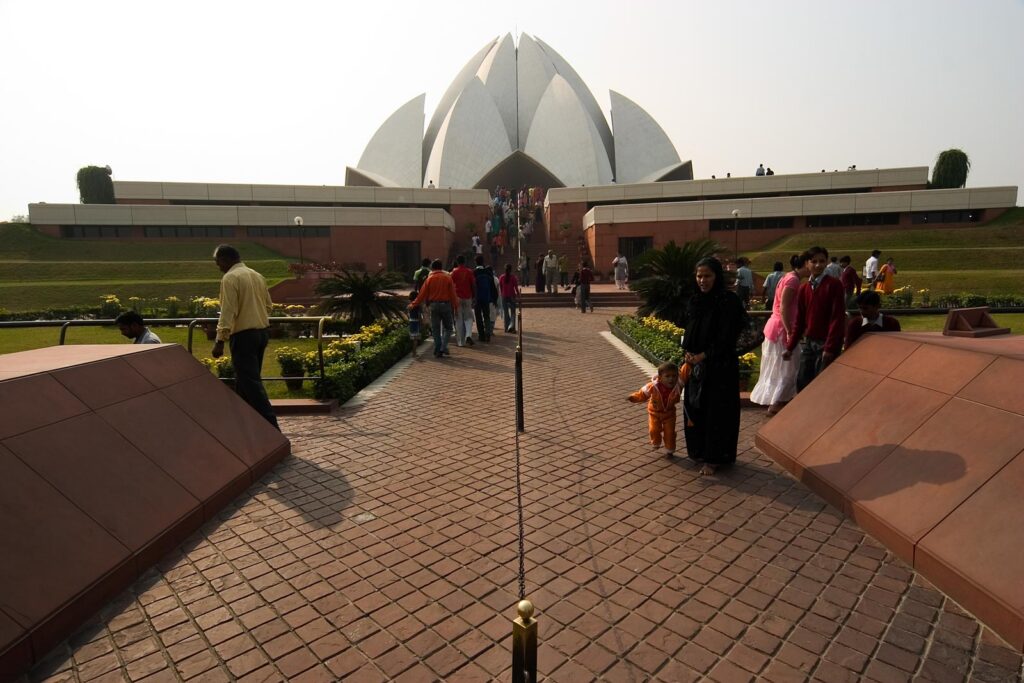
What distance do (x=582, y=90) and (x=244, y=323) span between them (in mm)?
46589

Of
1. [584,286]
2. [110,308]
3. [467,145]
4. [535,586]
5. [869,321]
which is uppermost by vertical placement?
[467,145]

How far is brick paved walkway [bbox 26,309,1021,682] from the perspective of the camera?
2193 mm

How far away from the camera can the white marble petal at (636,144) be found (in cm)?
3988

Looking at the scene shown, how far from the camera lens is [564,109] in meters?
39.0

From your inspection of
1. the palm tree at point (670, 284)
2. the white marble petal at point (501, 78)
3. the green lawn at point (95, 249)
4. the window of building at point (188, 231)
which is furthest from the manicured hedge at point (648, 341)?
the white marble petal at point (501, 78)

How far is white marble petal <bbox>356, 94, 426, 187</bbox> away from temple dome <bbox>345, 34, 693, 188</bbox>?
0.23 ft

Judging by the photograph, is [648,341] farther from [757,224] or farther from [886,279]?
[757,224]

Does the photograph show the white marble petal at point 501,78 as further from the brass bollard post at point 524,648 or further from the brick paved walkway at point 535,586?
the brass bollard post at point 524,648

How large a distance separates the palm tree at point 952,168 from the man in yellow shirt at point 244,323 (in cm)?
3308

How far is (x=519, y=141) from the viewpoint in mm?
39562

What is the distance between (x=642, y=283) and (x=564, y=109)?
109ft

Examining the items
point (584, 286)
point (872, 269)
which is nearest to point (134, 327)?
point (584, 286)

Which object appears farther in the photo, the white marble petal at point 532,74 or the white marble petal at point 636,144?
the white marble petal at point 532,74

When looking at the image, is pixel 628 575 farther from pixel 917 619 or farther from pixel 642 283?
pixel 642 283
